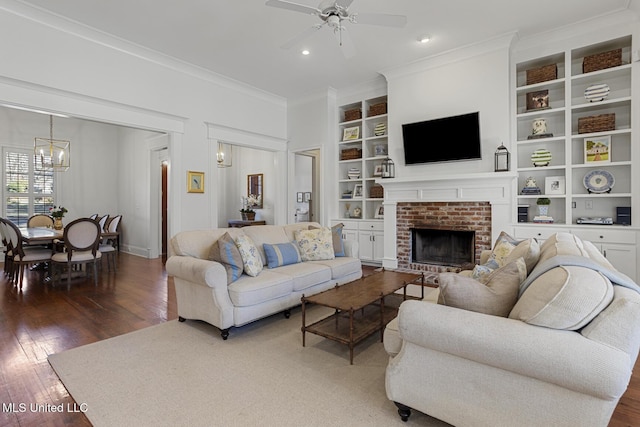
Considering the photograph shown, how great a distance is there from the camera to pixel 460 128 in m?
4.77

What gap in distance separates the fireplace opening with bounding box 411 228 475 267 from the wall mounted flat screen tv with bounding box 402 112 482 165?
112cm

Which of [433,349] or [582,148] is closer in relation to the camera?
[433,349]

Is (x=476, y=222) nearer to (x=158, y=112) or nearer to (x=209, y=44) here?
(x=209, y=44)

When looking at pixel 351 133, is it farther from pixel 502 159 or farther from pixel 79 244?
pixel 79 244

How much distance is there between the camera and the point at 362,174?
6258 mm

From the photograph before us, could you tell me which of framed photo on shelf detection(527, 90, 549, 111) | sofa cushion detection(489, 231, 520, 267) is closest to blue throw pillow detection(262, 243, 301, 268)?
sofa cushion detection(489, 231, 520, 267)

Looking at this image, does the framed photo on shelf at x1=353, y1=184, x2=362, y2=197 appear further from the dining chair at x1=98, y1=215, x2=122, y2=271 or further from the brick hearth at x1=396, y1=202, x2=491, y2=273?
the dining chair at x1=98, y1=215, x2=122, y2=271

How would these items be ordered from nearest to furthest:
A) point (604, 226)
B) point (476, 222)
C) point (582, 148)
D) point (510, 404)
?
point (510, 404) → point (604, 226) → point (582, 148) → point (476, 222)

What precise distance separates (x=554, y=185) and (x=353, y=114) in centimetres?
352

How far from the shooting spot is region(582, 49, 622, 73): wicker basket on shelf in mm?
3983

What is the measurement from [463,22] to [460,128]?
4.48 ft

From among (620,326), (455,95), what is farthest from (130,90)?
(620,326)

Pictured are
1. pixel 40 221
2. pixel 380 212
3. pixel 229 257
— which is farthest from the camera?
pixel 40 221

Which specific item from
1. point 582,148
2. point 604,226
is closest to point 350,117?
point 582,148
